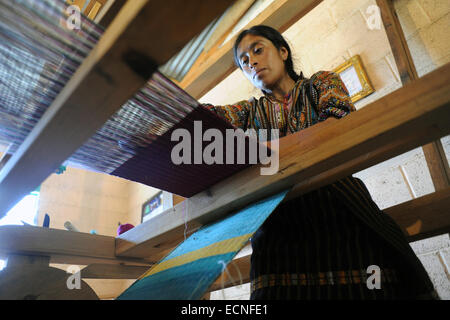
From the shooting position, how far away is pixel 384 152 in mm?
675

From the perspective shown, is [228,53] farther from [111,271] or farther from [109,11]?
[109,11]

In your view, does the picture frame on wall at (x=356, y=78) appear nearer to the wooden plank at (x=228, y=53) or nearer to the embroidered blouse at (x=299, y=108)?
the wooden plank at (x=228, y=53)

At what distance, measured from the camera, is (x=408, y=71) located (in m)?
1.55

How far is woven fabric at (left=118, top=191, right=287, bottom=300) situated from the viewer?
1.97 feet

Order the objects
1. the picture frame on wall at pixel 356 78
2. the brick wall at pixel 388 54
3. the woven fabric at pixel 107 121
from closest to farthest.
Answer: the woven fabric at pixel 107 121 → the brick wall at pixel 388 54 → the picture frame on wall at pixel 356 78

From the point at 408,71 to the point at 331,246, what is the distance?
42.4 inches

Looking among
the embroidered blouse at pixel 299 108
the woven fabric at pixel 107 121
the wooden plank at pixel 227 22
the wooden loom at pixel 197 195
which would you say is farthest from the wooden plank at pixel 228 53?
the woven fabric at pixel 107 121

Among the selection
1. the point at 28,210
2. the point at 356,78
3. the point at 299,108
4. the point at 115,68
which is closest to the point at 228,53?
the point at 356,78

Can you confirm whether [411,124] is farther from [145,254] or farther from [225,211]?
[145,254]

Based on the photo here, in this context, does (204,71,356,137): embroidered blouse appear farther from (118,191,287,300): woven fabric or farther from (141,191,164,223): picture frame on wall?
(141,191,164,223): picture frame on wall

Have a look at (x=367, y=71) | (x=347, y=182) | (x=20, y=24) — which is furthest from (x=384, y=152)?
(x=367, y=71)

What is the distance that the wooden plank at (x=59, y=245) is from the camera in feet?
3.08

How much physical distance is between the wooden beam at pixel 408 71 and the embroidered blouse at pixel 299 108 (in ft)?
1.96

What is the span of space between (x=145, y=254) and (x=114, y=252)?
10 centimetres
